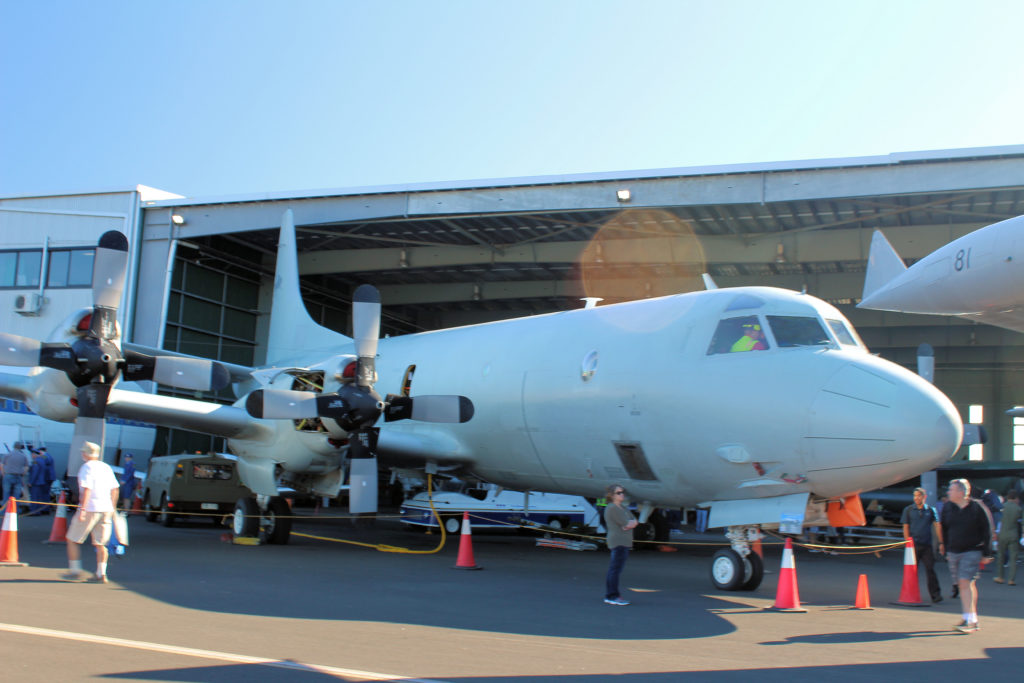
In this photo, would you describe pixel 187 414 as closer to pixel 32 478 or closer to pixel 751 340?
pixel 32 478

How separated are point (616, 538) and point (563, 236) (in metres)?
17.5

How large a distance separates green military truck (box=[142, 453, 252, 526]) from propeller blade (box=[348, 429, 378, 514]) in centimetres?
679

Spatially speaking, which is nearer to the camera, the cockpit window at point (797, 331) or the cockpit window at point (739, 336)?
the cockpit window at point (797, 331)

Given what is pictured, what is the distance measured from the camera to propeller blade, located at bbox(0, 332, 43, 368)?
11.0 metres

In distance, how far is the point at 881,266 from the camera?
19172 millimetres

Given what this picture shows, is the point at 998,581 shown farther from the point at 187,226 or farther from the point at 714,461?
the point at 187,226

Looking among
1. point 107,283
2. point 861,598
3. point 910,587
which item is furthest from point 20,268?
point 910,587

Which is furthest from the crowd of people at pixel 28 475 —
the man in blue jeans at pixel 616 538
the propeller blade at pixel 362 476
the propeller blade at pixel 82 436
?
the man in blue jeans at pixel 616 538

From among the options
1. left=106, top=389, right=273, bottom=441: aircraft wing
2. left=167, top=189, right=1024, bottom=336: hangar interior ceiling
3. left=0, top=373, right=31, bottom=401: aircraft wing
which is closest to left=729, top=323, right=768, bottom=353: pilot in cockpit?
left=106, top=389, right=273, bottom=441: aircraft wing

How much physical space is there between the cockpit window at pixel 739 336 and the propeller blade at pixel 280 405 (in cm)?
553

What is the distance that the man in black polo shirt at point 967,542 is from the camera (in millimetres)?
7727

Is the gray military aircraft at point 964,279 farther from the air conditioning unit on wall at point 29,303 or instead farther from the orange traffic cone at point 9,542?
the air conditioning unit on wall at point 29,303

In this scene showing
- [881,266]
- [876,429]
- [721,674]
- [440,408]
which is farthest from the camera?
[881,266]

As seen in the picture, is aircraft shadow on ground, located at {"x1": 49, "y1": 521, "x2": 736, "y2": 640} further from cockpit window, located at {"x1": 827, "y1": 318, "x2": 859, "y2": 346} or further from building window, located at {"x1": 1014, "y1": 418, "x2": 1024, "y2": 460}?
building window, located at {"x1": 1014, "y1": 418, "x2": 1024, "y2": 460}
